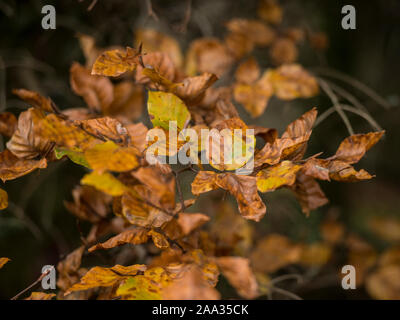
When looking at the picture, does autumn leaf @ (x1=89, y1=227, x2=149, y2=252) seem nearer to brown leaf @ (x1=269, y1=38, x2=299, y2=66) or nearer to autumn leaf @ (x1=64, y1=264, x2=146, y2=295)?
autumn leaf @ (x1=64, y1=264, x2=146, y2=295)

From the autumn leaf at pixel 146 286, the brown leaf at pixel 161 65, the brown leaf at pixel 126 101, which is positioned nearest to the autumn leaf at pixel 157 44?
the brown leaf at pixel 126 101

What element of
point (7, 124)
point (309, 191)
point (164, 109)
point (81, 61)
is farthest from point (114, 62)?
point (81, 61)

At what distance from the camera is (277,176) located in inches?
13.1

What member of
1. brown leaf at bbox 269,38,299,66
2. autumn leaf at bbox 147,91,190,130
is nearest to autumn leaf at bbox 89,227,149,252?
autumn leaf at bbox 147,91,190,130

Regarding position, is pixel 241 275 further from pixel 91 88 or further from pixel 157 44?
pixel 157 44

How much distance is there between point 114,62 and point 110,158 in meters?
0.12

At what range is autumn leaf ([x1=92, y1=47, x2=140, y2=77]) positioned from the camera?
355mm

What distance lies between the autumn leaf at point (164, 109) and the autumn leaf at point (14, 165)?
0.14 metres

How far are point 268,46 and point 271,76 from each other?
0.68 ft

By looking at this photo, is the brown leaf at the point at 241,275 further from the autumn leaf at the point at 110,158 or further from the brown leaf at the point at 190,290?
the autumn leaf at the point at 110,158

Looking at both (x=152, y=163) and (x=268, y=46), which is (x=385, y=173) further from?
(x=152, y=163)

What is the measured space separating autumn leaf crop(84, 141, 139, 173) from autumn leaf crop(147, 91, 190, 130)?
0.05 m
